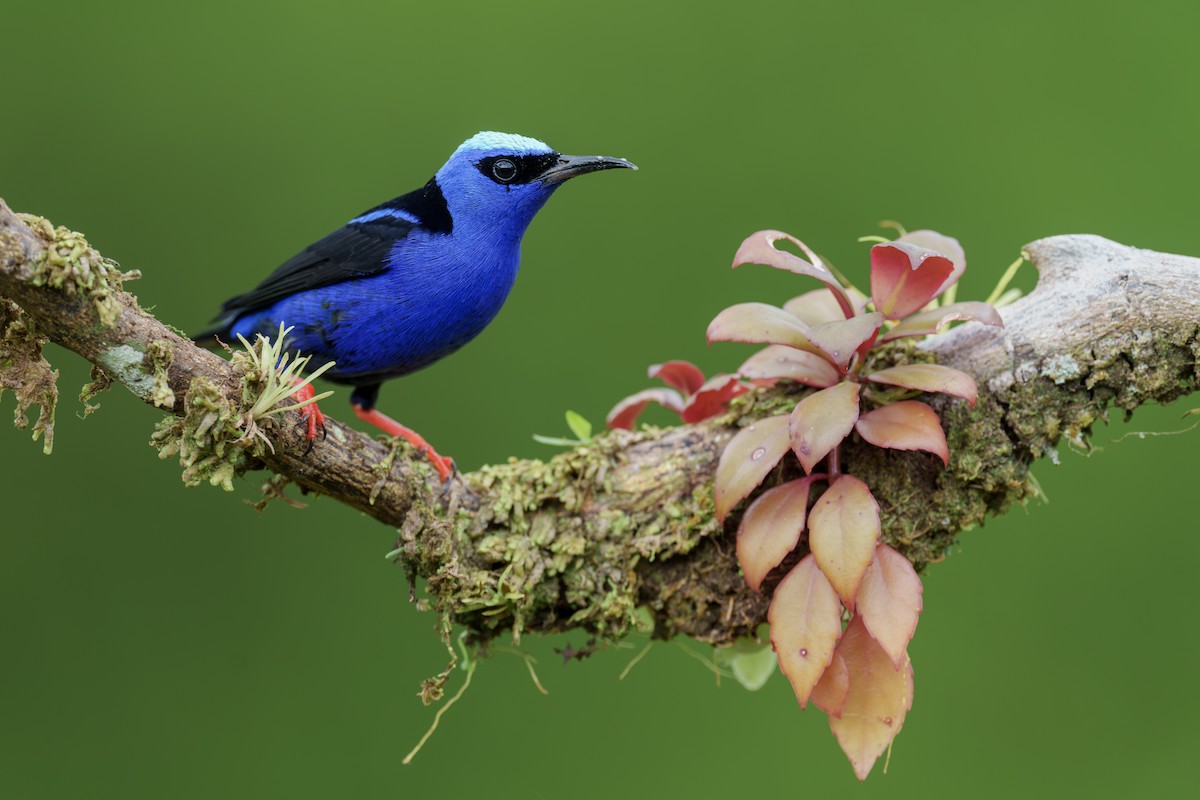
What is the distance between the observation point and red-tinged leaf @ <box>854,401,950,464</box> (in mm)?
2318

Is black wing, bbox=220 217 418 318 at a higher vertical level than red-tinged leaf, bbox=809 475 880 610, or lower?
higher

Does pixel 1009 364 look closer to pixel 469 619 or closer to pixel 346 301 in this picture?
Answer: pixel 469 619

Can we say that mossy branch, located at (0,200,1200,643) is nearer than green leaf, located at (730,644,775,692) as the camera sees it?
Yes

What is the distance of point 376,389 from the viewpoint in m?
3.49

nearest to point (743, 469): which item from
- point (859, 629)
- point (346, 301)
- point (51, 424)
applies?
point (859, 629)

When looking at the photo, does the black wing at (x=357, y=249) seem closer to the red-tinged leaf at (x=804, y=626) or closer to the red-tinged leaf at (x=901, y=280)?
the red-tinged leaf at (x=901, y=280)

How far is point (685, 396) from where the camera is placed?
3.39m

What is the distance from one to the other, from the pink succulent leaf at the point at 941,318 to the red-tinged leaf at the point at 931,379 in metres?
0.08

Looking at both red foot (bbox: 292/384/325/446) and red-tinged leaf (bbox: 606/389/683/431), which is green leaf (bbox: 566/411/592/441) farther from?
red foot (bbox: 292/384/325/446)

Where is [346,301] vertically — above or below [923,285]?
above

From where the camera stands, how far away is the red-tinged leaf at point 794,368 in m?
2.65

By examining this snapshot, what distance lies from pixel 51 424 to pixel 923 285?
1.94 m

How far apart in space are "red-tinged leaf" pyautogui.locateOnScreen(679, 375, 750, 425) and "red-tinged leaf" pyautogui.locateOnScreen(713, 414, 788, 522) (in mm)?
527

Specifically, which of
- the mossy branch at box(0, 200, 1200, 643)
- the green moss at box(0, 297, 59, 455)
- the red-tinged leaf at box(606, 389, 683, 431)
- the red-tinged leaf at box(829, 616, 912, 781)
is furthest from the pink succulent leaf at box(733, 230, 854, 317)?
the green moss at box(0, 297, 59, 455)
